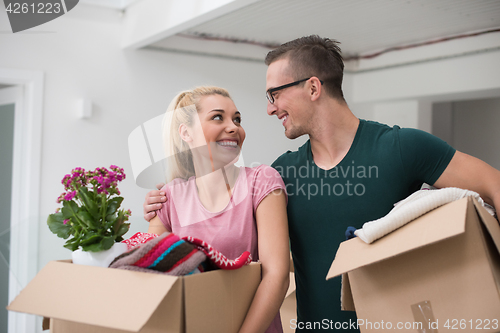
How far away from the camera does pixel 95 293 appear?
0.80m

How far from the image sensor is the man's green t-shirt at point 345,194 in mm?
1306

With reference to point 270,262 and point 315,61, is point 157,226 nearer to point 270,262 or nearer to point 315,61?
point 270,262

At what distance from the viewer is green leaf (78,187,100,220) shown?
90 centimetres

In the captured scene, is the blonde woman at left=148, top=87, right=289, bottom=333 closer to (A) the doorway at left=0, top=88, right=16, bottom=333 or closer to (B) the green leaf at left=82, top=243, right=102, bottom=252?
(B) the green leaf at left=82, top=243, right=102, bottom=252

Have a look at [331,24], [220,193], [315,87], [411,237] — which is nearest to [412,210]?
[411,237]

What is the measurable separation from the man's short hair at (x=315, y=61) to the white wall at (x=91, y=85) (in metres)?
1.68

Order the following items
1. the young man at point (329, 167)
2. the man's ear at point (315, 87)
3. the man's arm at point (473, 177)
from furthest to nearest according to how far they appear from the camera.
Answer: the man's ear at point (315, 87) < the young man at point (329, 167) < the man's arm at point (473, 177)

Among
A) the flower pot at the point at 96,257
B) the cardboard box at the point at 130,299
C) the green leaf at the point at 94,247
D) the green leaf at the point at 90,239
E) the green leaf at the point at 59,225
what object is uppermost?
the green leaf at the point at 59,225

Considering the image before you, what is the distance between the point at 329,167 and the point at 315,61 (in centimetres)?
38

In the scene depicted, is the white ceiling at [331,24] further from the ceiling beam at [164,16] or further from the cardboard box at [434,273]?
the cardboard box at [434,273]

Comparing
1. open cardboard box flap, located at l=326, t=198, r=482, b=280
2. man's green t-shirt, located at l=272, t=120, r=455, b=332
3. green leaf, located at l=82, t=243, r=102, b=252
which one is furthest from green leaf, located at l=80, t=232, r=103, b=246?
man's green t-shirt, located at l=272, t=120, r=455, b=332

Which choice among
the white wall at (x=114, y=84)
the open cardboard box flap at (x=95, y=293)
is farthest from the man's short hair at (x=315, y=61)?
the white wall at (x=114, y=84)

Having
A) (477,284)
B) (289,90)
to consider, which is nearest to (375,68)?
(289,90)

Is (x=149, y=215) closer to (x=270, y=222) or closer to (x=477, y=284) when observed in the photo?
(x=270, y=222)
